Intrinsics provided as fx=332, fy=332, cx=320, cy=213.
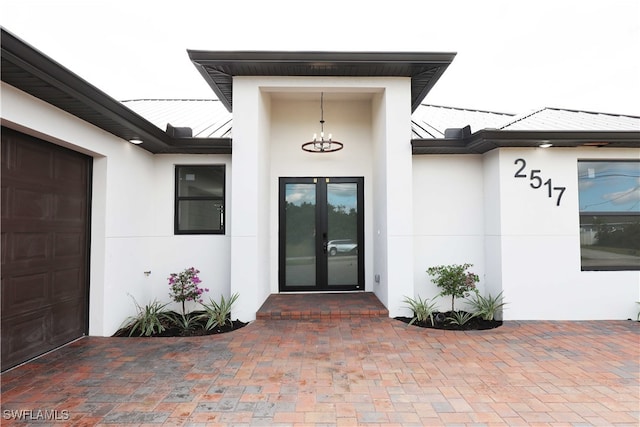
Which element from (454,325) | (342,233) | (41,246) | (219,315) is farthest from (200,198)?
(454,325)

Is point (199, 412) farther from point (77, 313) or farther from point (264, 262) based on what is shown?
point (264, 262)

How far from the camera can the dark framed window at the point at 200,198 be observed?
578 cm

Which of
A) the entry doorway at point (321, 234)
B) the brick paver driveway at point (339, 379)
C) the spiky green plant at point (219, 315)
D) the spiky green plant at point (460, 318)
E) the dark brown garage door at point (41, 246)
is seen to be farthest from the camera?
the entry doorway at point (321, 234)

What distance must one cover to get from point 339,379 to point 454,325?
8.25 ft

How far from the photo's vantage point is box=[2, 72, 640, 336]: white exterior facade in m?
4.77

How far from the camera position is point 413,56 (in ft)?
15.3

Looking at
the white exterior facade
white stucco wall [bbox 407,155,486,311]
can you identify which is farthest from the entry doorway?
white stucco wall [bbox 407,155,486,311]

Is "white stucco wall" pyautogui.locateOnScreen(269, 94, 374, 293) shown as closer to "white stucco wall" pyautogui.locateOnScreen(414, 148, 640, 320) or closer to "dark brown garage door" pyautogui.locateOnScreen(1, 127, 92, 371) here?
"white stucco wall" pyautogui.locateOnScreen(414, 148, 640, 320)

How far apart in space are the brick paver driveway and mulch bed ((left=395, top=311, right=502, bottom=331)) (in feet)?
0.81

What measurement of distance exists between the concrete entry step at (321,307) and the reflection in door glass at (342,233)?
1.50 ft

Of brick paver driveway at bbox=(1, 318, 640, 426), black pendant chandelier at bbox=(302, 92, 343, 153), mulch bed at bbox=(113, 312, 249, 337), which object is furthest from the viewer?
black pendant chandelier at bbox=(302, 92, 343, 153)

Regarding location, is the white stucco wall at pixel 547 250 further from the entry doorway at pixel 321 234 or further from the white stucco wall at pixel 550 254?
the entry doorway at pixel 321 234

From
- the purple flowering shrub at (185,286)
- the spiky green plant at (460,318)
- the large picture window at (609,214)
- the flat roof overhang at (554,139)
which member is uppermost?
the flat roof overhang at (554,139)

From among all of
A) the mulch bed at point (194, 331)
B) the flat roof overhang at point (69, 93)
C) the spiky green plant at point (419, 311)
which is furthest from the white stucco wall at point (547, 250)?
the flat roof overhang at point (69, 93)
